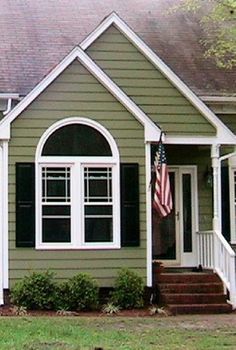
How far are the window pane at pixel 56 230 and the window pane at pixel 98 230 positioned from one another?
39cm

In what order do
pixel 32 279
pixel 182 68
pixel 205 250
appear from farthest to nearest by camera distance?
pixel 182 68, pixel 205 250, pixel 32 279

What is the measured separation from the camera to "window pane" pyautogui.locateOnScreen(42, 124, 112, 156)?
14899 mm

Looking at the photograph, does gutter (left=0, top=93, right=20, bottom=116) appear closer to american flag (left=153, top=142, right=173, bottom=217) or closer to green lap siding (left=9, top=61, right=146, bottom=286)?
green lap siding (left=9, top=61, right=146, bottom=286)

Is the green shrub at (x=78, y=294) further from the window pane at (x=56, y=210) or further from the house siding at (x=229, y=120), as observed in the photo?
the house siding at (x=229, y=120)

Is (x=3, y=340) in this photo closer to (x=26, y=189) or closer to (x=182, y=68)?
(x=26, y=189)

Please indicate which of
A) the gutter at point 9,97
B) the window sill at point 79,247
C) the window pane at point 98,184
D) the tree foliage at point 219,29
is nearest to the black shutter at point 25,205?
the window sill at point 79,247

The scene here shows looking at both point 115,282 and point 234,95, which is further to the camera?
point 234,95

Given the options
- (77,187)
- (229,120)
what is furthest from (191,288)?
(229,120)

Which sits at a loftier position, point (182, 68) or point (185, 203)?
point (182, 68)

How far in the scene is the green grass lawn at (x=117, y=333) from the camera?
10.2 meters

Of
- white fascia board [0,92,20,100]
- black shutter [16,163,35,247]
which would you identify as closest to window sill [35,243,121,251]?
black shutter [16,163,35,247]

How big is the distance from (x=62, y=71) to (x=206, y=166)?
414 centimetres

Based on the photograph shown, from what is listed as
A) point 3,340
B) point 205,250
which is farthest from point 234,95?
point 3,340

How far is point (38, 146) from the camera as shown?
48.5ft
